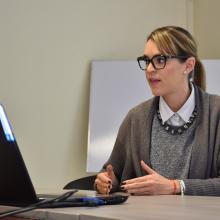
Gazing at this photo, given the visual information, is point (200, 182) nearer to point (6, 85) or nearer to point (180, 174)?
point (180, 174)

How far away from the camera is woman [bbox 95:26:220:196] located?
1.85 m

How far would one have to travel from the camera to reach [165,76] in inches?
78.4

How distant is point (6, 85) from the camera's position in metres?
3.10

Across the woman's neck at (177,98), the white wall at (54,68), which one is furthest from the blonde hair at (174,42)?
the white wall at (54,68)

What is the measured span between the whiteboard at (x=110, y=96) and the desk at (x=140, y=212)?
2.20 metres

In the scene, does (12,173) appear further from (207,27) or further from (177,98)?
(207,27)

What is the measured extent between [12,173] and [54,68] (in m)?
2.29

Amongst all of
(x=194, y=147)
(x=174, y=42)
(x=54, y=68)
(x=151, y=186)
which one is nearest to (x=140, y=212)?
(x=151, y=186)

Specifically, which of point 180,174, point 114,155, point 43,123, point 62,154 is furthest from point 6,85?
point 180,174

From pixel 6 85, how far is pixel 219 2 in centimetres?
191

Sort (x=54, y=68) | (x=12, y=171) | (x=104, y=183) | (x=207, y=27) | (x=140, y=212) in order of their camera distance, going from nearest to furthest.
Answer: (x=140, y=212) → (x=12, y=171) → (x=104, y=183) → (x=54, y=68) → (x=207, y=27)

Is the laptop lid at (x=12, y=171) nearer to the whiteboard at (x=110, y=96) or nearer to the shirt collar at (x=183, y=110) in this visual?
the shirt collar at (x=183, y=110)

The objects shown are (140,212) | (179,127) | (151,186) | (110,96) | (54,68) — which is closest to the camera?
(140,212)

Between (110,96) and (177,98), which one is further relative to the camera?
(110,96)
